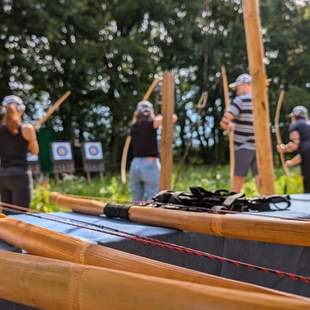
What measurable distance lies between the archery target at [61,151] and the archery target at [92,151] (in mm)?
417

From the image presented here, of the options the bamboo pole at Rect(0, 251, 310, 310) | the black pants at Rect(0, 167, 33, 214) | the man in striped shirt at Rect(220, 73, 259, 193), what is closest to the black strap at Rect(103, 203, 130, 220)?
the bamboo pole at Rect(0, 251, 310, 310)

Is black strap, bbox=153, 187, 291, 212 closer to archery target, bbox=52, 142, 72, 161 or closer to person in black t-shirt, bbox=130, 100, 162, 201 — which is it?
person in black t-shirt, bbox=130, 100, 162, 201

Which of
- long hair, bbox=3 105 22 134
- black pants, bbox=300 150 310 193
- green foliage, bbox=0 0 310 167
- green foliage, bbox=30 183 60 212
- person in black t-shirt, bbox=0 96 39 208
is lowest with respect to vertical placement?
green foliage, bbox=30 183 60 212

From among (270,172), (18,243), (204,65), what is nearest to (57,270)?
(18,243)

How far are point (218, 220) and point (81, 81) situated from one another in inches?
442

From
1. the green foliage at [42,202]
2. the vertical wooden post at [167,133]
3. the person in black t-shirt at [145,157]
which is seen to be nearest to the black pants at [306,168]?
the person in black t-shirt at [145,157]

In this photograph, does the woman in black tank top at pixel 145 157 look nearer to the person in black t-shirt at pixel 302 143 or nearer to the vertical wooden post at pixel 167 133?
the vertical wooden post at pixel 167 133

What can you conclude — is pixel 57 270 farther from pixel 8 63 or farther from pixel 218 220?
pixel 8 63

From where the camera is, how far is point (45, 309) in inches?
28.6

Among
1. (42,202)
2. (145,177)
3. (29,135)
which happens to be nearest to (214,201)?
(29,135)

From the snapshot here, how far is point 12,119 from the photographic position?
8.38ft

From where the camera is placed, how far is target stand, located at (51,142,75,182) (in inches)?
370

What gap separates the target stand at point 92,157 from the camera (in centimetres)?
977

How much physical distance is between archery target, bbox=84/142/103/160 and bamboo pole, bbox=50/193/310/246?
8.62 m
